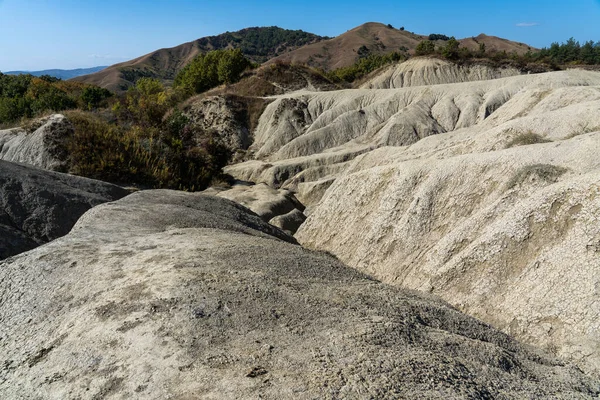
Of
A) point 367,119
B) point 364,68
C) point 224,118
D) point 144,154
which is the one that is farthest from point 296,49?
point 144,154

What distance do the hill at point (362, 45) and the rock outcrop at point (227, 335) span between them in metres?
124

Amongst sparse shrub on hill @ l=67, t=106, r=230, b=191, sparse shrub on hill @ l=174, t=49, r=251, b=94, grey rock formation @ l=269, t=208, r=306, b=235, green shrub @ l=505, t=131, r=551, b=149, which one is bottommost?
grey rock formation @ l=269, t=208, r=306, b=235

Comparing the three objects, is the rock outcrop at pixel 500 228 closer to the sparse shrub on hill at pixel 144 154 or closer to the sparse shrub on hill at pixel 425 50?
the sparse shrub on hill at pixel 144 154

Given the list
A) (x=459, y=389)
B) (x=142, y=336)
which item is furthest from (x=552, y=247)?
(x=142, y=336)

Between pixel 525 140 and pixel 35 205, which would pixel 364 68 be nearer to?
pixel 525 140

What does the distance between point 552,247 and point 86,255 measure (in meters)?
9.74

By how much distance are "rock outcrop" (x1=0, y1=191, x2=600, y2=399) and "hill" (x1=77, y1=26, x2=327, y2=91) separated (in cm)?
13147

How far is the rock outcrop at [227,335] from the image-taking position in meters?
4.93

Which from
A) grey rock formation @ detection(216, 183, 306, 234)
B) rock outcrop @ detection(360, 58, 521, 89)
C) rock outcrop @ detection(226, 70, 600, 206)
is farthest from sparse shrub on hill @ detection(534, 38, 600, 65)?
grey rock formation @ detection(216, 183, 306, 234)

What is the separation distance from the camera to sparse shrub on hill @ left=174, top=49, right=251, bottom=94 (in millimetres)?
56125

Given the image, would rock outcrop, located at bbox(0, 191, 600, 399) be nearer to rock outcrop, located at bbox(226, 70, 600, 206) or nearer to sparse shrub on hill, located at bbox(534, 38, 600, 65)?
rock outcrop, located at bbox(226, 70, 600, 206)

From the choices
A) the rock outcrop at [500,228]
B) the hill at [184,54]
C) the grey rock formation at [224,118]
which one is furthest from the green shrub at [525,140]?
the hill at [184,54]

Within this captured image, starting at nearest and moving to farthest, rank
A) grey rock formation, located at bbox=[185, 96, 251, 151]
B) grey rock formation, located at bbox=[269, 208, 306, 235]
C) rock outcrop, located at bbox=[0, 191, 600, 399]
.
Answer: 1. rock outcrop, located at bbox=[0, 191, 600, 399]
2. grey rock formation, located at bbox=[269, 208, 306, 235]
3. grey rock formation, located at bbox=[185, 96, 251, 151]

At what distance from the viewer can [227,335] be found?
5.81m
